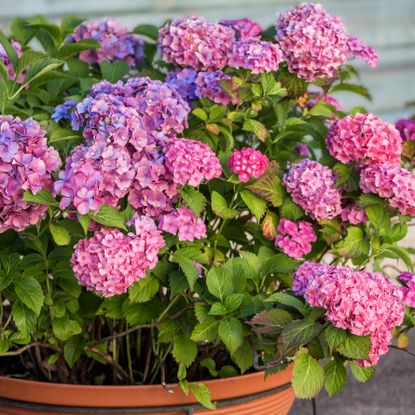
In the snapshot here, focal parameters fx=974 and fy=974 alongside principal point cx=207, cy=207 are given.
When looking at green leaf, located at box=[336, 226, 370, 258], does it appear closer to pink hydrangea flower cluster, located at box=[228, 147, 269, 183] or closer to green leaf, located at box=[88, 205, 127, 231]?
pink hydrangea flower cluster, located at box=[228, 147, 269, 183]

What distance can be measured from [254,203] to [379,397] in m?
1.13

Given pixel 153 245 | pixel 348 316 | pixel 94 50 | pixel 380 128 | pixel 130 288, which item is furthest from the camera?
pixel 94 50

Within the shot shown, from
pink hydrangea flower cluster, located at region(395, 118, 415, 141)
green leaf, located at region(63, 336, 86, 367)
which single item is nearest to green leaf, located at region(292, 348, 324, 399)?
green leaf, located at region(63, 336, 86, 367)

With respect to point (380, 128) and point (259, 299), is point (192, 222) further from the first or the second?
point (380, 128)

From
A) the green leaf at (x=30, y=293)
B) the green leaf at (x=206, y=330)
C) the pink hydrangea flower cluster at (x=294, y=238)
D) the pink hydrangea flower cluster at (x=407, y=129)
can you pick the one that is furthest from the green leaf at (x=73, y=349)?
the pink hydrangea flower cluster at (x=407, y=129)

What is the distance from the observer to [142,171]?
4.90 ft

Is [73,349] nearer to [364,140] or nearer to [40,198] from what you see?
[40,198]

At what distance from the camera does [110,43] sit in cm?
199

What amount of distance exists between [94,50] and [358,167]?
0.62 meters

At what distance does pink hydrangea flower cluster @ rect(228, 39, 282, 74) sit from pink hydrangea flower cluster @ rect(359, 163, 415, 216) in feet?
0.83

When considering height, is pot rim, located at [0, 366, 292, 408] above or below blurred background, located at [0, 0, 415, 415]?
above

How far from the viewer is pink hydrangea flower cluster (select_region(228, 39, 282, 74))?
166 cm

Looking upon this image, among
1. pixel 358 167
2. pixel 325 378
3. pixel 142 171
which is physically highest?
pixel 142 171

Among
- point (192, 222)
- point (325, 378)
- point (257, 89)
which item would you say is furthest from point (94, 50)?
point (325, 378)
